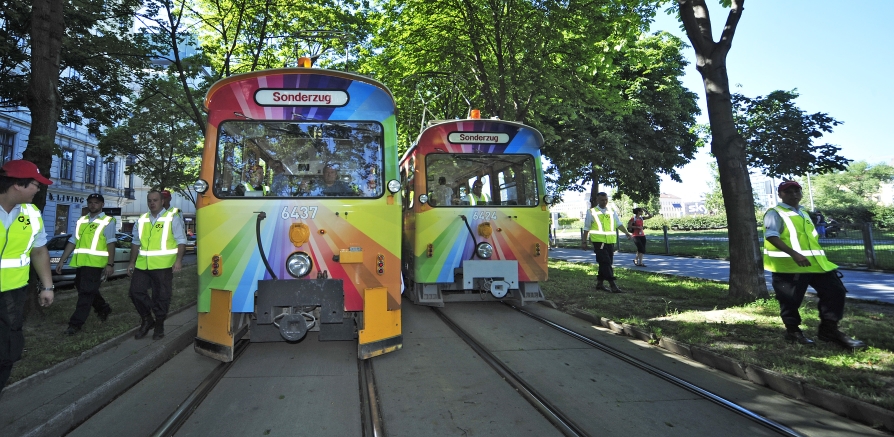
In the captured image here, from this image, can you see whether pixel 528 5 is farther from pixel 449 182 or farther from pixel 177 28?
pixel 177 28

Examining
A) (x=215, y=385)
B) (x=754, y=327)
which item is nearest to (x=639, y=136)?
(x=754, y=327)

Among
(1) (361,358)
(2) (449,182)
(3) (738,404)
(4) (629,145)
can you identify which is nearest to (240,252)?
(1) (361,358)

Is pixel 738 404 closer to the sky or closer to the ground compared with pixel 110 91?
closer to the ground

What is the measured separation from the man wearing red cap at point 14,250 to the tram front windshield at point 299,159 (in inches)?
68.3

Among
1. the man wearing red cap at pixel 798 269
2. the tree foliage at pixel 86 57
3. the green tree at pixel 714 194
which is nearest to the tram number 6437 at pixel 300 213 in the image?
the man wearing red cap at pixel 798 269

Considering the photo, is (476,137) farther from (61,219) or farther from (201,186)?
(61,219)

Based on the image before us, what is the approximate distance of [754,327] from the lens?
19.2 ft

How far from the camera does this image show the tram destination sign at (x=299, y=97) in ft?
16.4

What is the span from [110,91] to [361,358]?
33.5 feet

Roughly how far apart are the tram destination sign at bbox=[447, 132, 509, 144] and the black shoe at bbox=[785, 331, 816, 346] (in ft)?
15.5

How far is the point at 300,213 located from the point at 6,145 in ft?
93.2

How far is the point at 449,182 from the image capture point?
8.02m

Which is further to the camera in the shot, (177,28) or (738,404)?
(177,28)

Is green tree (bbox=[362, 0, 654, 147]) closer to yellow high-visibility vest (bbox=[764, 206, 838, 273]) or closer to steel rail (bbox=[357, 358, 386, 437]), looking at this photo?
yellow high-visibility vest (bbox=[764, 206, 838, 273])
